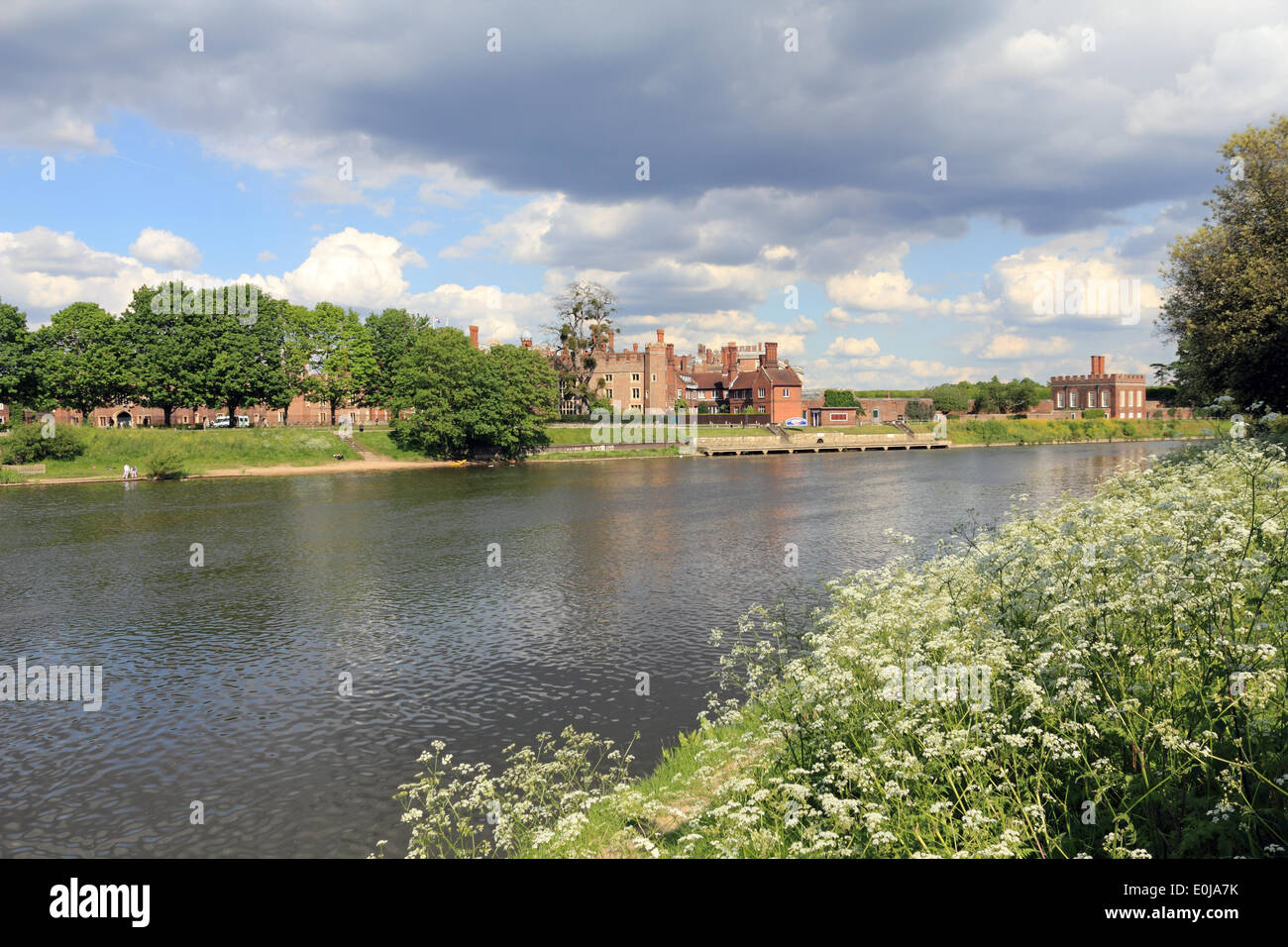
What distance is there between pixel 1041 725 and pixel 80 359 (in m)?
101

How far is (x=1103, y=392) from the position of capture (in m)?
155

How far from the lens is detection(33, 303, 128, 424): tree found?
269ft

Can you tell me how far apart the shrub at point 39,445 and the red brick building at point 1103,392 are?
16322cm

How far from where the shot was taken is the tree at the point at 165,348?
83.0m

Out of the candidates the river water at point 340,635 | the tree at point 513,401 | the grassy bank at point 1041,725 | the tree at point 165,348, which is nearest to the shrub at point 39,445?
the tree at point 165,348

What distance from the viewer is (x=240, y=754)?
15.4 meters

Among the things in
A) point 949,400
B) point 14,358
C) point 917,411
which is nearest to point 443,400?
point 14,358

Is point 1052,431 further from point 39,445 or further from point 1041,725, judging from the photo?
point 39,445

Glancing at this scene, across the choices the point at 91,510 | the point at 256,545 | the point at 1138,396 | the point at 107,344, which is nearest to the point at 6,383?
the point at 107,344

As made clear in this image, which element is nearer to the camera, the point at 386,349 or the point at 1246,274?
the point at 1246,274

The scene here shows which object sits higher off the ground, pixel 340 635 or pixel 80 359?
pixel 80 359

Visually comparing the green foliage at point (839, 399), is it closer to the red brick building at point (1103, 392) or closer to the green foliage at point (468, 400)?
the red brick building at point (1103, 392)

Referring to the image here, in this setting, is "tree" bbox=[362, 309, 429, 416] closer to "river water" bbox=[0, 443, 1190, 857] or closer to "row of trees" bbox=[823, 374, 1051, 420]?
"river water" bbox=[0, 443, 1190, 857]
